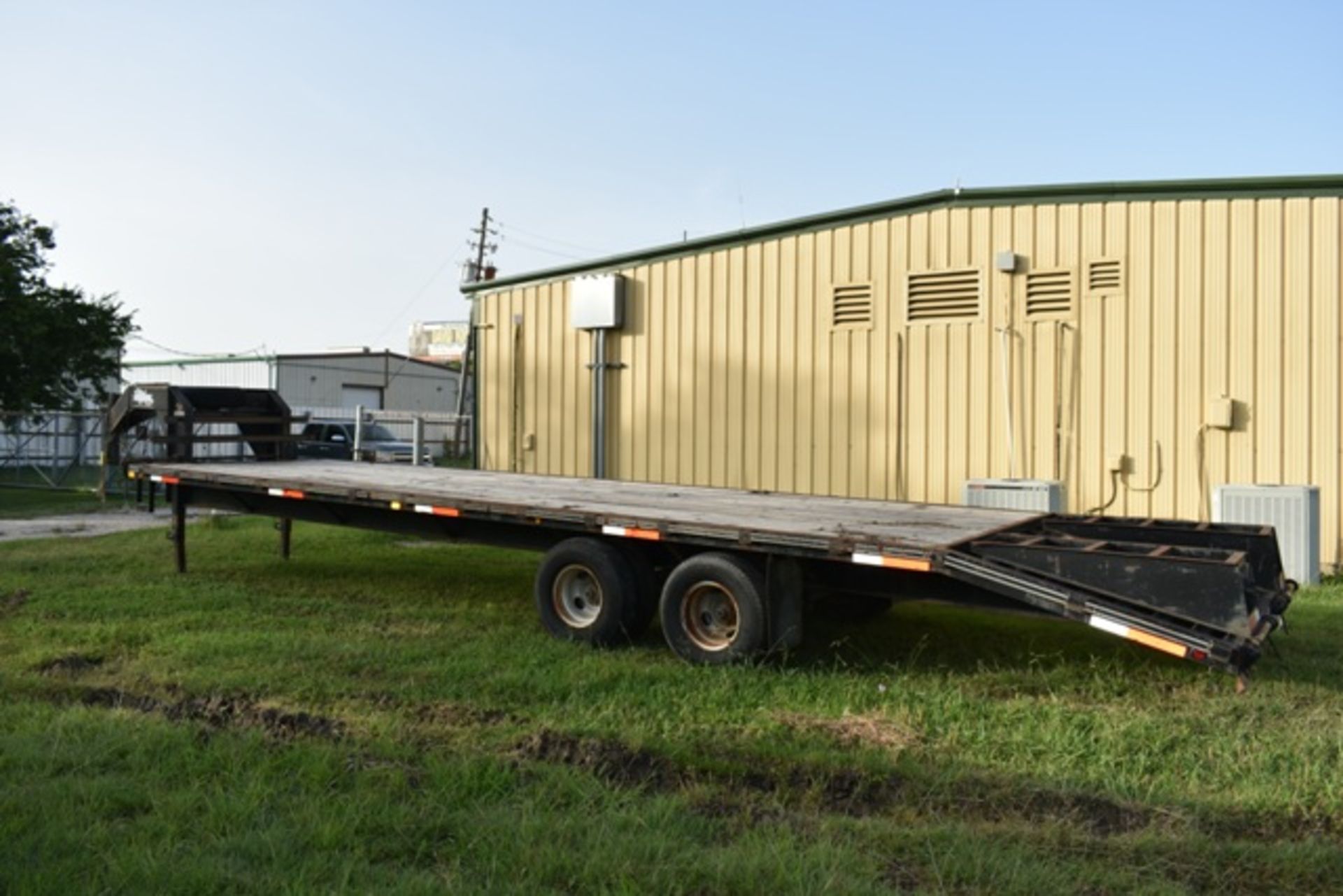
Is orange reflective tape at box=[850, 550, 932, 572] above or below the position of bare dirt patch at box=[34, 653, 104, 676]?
above

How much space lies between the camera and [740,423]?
14094 mm

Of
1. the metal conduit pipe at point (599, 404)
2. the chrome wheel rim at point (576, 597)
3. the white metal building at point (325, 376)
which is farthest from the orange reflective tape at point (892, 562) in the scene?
the white metal building at point (325, 376)

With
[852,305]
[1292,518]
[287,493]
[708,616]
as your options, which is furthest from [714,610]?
[852,305]

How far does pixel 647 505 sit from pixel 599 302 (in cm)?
708

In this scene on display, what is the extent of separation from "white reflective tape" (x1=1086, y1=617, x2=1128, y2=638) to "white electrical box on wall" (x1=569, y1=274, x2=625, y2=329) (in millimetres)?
10004

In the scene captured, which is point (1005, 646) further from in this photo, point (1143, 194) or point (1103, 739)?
point (1143, 194)

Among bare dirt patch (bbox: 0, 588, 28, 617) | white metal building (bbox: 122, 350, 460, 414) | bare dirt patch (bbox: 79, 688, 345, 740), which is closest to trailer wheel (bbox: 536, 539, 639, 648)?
bare dirt patch (bbox: 79, 688, 345, 740)

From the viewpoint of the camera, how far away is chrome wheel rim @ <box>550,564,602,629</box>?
7898 mm

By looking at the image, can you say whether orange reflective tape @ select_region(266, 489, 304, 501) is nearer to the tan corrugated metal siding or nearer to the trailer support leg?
the trailer support leg

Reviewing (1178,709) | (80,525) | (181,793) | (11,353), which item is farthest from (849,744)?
(11,353)

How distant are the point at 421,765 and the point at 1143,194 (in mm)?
10057

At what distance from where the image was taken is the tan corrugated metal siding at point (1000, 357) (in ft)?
37.2

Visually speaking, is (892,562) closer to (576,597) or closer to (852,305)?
(576,597)

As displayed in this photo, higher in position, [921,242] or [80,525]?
[921,242]
